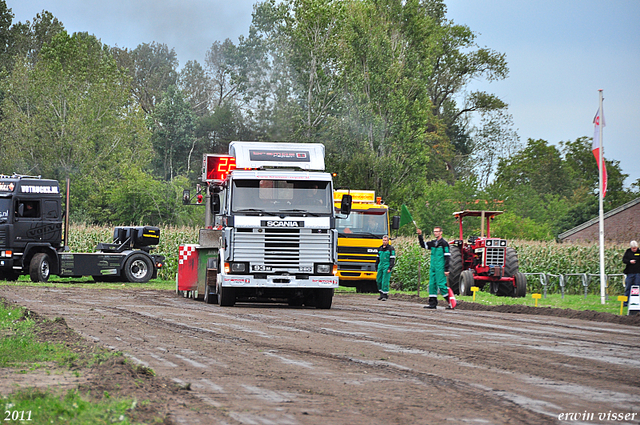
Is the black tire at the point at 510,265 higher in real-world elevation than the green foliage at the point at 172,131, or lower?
lower

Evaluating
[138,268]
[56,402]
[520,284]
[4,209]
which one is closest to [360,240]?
[520,284]

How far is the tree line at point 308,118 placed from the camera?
4788 cm

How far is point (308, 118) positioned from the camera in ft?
158

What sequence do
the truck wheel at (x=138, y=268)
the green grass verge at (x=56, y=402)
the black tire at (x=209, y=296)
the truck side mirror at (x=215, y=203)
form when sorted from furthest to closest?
the truck wheel at (x=138, y=268) < the black tire at (x=209, y=296) < the truck side mirror at (x=215, y=203) < the green grass verge at (x=56, y=402)

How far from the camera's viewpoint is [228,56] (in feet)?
243

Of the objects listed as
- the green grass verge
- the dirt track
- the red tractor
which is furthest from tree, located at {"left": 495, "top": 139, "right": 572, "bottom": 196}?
the green grass verge

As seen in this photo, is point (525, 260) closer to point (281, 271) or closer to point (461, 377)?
point (281, 271)

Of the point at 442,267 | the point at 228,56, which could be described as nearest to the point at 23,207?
the point at 442,267

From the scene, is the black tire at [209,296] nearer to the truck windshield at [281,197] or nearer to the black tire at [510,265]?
the truck windshield at [281,197]

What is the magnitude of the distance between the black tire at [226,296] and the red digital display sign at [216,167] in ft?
10.8

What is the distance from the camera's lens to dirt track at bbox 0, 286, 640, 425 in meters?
7.20

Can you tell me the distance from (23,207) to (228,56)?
151ft

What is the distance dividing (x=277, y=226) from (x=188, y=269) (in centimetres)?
628

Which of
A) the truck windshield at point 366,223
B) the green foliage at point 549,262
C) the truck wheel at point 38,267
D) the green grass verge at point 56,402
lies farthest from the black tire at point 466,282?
the green grass verge at point 56,402
